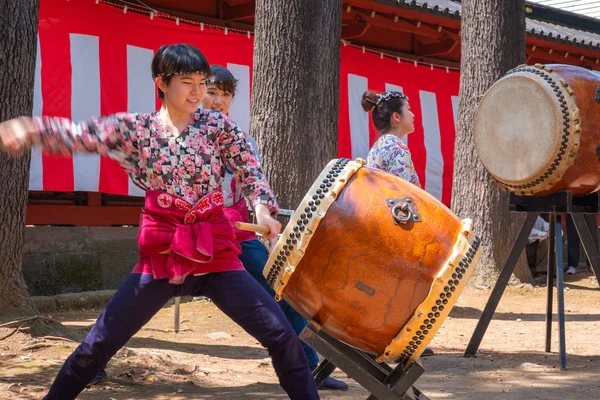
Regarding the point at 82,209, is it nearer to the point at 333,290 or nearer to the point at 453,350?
the point at 453,350

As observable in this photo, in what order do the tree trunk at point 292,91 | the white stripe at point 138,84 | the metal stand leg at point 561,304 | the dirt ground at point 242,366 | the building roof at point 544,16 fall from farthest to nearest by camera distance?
1. the building roof at point 544,16
2. the white stripe at point 138,84
3. the tree trunk at point 292,91
4. the metal stand leg at point 561,304
5. the dirt ground at point 242,366

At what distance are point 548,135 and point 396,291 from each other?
2.22 metres

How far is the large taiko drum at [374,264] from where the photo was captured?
9.39ft

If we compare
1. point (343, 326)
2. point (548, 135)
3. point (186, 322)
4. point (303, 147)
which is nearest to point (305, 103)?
point (303, 147)

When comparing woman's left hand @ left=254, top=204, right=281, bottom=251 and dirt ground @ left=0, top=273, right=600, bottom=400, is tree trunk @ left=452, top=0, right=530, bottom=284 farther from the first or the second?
woman's left hand @ left=254, top=204, right=281, bottom=251

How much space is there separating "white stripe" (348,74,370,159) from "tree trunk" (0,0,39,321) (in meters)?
5.27

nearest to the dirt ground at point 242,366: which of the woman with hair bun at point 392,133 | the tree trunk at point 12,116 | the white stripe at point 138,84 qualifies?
the tree trunk at point 12,116

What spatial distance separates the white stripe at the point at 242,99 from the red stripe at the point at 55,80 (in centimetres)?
192

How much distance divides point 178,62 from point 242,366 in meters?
2.31

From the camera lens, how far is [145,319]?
9.59 feet

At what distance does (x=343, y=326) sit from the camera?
296 centimetres

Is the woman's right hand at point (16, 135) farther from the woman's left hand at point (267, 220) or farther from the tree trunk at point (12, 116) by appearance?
the tree trunk at point (12, 116)

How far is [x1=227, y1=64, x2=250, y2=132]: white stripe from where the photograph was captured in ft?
29.0

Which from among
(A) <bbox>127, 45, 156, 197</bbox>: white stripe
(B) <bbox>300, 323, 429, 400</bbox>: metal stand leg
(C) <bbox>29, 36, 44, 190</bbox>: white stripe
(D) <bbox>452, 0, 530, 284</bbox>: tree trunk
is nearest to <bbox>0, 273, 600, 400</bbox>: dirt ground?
(B) <bbox>300, 323, 429, 400</bbox>: metal stand leg
